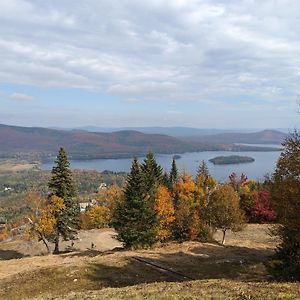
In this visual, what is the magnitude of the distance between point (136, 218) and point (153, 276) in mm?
15059

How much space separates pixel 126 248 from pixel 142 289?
2420 centimetres

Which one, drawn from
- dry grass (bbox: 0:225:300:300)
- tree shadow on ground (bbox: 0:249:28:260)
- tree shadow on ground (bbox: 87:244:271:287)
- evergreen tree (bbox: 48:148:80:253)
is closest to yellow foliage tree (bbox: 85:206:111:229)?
tree shadow on ground (bbox: 0:249:28:260)

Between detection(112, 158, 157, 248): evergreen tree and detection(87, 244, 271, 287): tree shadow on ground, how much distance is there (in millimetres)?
5079

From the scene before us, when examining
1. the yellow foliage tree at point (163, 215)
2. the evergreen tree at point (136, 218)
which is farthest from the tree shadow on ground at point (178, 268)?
the yellow foliage tree at point (163, 215)

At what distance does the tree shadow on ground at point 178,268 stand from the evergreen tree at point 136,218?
5079 millimetres

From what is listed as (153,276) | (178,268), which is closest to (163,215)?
(178,268)

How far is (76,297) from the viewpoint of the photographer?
74.5 ft

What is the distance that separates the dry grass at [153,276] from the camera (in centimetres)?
2062

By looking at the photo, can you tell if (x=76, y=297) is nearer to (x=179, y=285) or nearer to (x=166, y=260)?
(x=179, y=285)

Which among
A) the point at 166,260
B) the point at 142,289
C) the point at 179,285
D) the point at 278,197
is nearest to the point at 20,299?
the point at 142,289

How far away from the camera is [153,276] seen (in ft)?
107

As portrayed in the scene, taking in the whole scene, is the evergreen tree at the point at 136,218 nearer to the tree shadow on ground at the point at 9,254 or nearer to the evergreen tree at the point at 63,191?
the evergreen tree at the point at 63,191

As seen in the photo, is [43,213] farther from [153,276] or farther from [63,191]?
[153,276]

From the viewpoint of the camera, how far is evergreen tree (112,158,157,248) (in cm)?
4709
